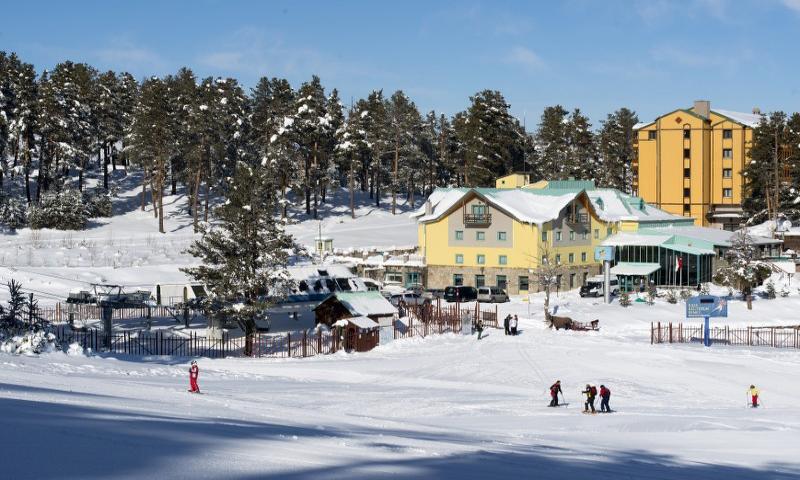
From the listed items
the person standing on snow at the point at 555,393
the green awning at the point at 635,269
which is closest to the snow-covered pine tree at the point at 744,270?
the green awning at the point at 635,269

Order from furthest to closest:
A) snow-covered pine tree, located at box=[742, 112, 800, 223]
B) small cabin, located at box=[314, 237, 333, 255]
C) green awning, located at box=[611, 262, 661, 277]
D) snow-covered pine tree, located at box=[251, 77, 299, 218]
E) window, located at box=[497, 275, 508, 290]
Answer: snow-covered pine tree, located at box=[742, 112, 800, 223], snow-covered pine tree, located at box=[251, 77, 299, 218], small cabin, located at box=[314, 237, 333, 255], window, located at box=[497, 275, 508, 290], green awning, located at box=[611, 262, 661, 277]

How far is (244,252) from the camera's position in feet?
125

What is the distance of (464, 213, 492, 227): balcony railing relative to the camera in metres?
61.8

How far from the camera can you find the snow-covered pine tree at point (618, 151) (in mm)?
107750

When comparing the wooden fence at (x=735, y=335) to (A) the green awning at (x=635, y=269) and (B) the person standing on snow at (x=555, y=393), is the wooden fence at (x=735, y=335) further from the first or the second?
(B) the person standing on snow at (x=555, y=393)

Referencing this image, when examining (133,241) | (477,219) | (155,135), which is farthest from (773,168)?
(133,241)

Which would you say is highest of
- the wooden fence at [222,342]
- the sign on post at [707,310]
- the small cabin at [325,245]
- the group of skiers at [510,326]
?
the small cabin at [325,245]

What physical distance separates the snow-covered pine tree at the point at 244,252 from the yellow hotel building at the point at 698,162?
6290 centimetres

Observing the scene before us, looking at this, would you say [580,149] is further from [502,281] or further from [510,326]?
[510,326]

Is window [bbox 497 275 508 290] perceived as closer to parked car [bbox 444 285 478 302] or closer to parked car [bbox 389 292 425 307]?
parked car [bbox 444 285 478 302]

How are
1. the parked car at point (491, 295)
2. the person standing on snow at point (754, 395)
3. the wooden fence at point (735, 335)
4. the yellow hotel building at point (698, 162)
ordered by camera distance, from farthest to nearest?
the yellow hotel building at point (698, 162) < the parked car at point (491, 295) < the wooden fence at point (735, 335) < the person standing on snow at point (754, 395)

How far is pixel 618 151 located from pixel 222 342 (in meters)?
80.9

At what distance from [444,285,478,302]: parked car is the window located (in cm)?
514

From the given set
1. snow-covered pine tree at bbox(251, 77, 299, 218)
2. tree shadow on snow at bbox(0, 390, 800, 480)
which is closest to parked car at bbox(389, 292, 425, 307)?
snow-covered pine tree at bbox(251, 77, 299, 218)
